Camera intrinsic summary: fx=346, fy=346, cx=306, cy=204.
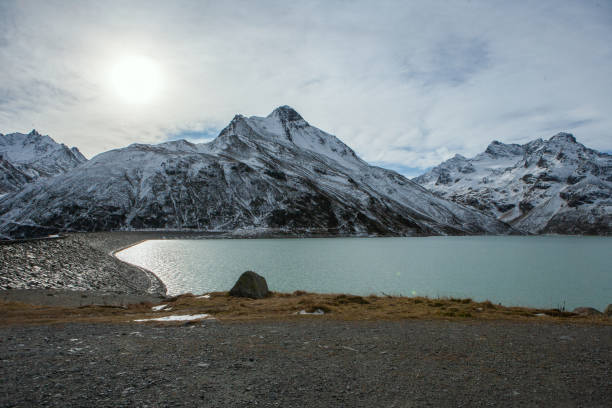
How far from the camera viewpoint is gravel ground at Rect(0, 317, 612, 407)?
8.27 m

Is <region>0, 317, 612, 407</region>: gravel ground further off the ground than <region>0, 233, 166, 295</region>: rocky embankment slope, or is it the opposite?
<region>0, 317, 612, 407</region>: gravel ground

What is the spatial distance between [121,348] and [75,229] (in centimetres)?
16215

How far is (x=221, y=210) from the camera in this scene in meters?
186

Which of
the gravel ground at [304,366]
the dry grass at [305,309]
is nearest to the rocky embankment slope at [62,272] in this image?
the dry grass at [305,309]

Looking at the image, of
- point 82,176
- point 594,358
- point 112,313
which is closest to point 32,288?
point 112,313

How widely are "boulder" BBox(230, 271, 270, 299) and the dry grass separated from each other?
118cm

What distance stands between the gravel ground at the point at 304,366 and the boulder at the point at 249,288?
10574mm

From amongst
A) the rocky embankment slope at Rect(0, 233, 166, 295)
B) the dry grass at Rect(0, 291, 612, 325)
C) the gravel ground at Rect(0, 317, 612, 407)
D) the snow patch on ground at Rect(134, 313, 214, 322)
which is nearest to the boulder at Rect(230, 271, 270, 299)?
the dry grass at Rect(0, 291, 612, 325)

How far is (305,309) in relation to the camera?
2052cm

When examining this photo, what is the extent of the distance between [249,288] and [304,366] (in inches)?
656

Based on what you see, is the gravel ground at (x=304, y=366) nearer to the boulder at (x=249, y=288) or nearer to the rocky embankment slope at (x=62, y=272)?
the boulder at (x=249, y=288)

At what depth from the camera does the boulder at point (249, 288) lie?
1034 inches

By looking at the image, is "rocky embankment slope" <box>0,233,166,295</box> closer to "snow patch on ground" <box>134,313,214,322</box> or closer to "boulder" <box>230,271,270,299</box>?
"boulder" <box>230,271,270,299</box>

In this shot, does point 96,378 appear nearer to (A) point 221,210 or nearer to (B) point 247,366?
(B) point 247,366
